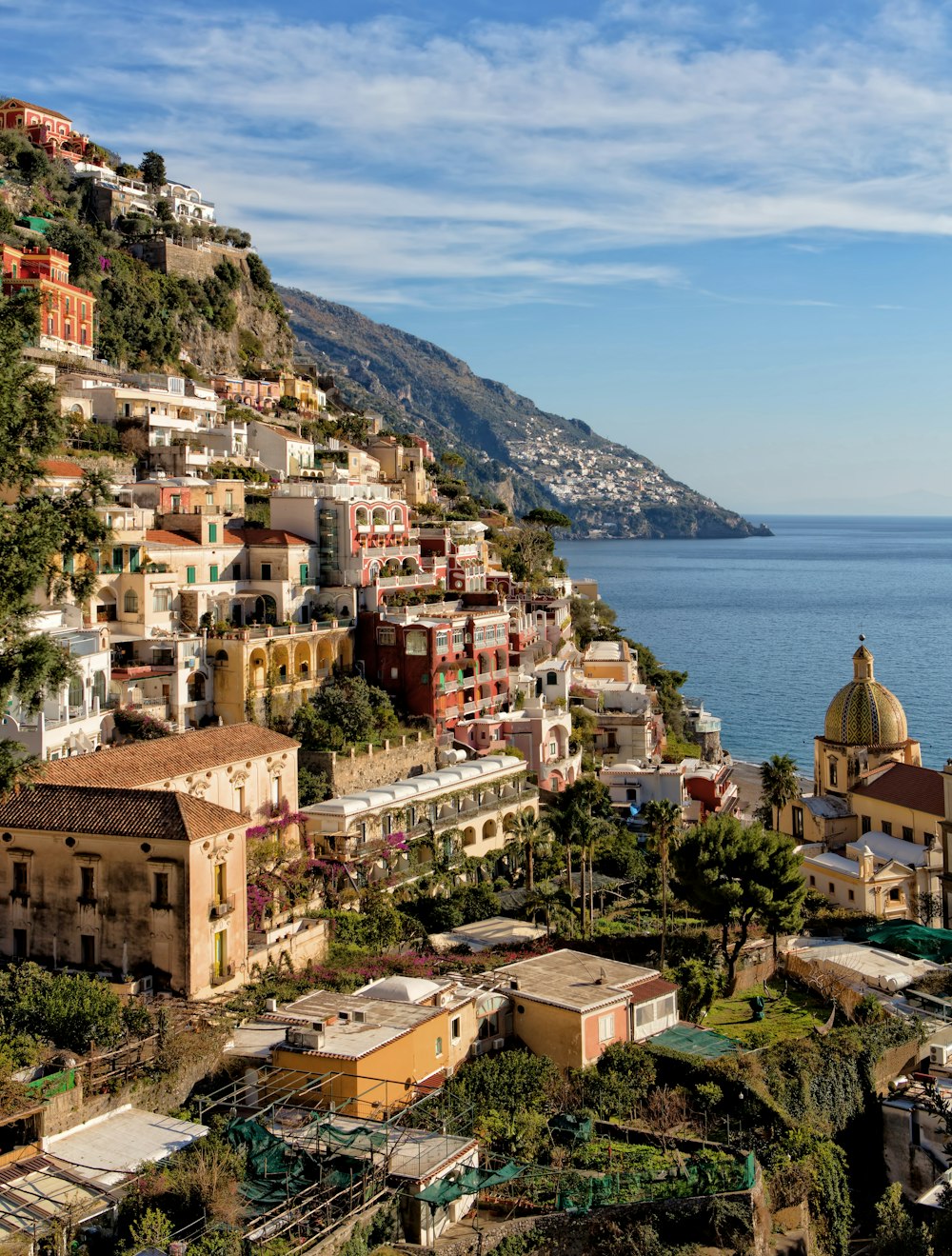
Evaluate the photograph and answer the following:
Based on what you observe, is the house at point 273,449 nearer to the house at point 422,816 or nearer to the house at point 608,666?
Answer: the house at point 608,666

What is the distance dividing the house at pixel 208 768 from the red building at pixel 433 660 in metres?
11.1

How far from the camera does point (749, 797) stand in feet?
212

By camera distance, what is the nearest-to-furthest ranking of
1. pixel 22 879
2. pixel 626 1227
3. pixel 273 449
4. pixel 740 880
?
pixel 626 1227
pixel 22 879
pixel 740 880
pixel 273 449

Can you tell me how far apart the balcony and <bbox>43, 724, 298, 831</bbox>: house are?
2529 millimetres

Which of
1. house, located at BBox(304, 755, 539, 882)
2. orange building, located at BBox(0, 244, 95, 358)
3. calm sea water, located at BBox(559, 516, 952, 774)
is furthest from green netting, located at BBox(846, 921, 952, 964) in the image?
orange building, located at BBox(0, 244, 95, 358)

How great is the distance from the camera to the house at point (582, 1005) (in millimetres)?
27266

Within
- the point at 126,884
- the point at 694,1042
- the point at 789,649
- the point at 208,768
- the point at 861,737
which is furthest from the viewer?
the point at 789,649

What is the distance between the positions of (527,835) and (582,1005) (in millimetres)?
11839

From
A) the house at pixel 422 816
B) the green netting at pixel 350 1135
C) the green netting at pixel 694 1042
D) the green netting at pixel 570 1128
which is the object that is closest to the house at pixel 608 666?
the house at pixel 422 816

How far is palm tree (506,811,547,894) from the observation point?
3919cm

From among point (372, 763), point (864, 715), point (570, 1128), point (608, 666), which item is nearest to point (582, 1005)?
point (570, 1128)

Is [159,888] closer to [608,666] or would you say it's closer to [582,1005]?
[582,1005]

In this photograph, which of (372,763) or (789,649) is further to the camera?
(789,649)

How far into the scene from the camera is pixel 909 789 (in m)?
46.1
